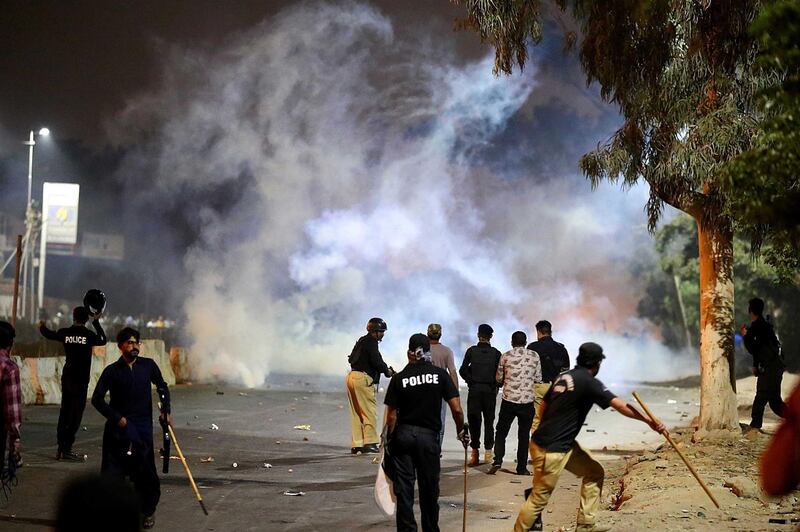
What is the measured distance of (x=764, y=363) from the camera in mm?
14906

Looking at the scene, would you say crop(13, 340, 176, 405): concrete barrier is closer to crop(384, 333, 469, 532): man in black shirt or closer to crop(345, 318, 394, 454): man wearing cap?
crop(345, 318, 394, 454): man wearing cap

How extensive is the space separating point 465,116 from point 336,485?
39.7 meters

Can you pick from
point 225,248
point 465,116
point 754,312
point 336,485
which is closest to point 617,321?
point 465,116

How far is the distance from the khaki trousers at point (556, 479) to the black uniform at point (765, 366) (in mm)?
7403

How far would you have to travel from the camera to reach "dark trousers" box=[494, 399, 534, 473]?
12.8m

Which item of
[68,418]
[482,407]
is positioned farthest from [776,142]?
[68,418]

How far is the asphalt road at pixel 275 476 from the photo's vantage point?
9352 millimetres

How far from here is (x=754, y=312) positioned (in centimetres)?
1488

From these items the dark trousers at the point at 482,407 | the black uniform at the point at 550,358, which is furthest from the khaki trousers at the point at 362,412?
the black uniform at the point at 550,358

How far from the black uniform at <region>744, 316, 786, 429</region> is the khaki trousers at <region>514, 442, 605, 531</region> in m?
7.40

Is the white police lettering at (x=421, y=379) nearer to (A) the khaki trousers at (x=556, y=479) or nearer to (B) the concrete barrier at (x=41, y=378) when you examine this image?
(A) the khaki trousers at (x=556, y=479)

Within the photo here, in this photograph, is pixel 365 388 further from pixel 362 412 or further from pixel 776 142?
pixel 776 142

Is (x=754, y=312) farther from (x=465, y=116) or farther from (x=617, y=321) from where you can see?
(x=617, y=321)

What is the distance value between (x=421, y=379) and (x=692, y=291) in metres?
38.3
